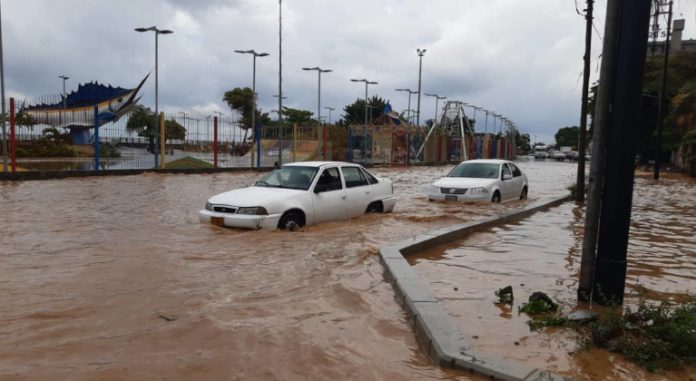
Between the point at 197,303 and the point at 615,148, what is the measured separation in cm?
430

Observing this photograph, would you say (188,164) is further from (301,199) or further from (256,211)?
(256,211)

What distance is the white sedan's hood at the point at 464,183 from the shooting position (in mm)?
14475

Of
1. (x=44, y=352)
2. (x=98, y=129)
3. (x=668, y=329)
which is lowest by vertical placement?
(x=44, y=352)

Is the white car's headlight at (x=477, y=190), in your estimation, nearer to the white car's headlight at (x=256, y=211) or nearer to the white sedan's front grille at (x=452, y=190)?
the white sedan's front grille at (x=452, y=190)

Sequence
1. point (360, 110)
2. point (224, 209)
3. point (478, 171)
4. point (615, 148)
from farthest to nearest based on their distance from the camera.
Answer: point (360, 110) → point (478, 171) → point (224, 209) → point (615, 148)

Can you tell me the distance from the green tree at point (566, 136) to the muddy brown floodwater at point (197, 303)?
456 feet

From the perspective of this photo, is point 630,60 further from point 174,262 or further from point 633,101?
point 174,262

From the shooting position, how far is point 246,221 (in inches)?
360

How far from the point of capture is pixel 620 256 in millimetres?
5285

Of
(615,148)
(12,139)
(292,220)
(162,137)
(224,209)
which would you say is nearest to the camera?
(615,148)

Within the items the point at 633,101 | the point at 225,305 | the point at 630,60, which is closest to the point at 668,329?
the point at 633,101

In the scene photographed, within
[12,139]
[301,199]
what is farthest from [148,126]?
[301,199]

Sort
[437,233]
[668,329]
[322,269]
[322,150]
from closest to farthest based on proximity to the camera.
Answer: [668,329]
[322,269]
[437,233]
[322,150]

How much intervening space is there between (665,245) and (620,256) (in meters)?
5.47
